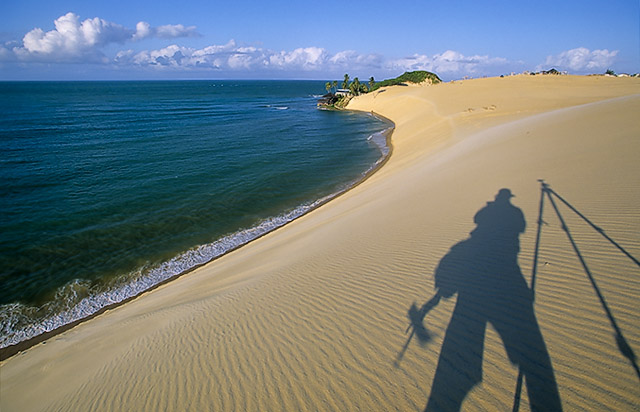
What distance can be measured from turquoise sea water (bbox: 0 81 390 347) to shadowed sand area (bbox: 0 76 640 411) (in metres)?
1.69

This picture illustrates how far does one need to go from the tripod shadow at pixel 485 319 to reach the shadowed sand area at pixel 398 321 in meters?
0.02

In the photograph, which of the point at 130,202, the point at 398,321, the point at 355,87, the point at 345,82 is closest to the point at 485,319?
the point at 398,321

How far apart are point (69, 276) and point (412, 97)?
49317mm

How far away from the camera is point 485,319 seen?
436 cm

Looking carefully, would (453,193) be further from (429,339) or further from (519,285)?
(429,339)

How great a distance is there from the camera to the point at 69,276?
9.52m

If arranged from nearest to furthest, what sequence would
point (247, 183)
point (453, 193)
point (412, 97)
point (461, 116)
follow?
point (453, 193) → point (247, 183) → point (461, 116) → point (412, 97)

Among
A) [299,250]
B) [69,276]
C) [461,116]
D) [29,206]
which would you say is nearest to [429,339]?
[299,250]

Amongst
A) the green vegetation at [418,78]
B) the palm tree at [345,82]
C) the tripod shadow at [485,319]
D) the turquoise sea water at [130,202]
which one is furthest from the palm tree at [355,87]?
the tripod shadow at [485,319]

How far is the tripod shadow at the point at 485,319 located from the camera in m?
3.37

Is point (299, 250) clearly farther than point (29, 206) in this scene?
No

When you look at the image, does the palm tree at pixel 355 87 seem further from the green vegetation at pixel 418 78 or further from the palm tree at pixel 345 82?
the green vegetation at pixel 418 78

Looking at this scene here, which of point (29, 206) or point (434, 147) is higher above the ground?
point (434, 147)

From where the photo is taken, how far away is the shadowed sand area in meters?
3.55
